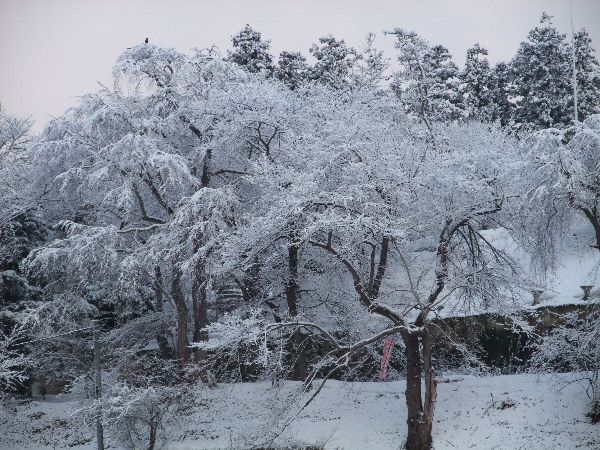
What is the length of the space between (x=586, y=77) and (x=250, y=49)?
59.9 feet

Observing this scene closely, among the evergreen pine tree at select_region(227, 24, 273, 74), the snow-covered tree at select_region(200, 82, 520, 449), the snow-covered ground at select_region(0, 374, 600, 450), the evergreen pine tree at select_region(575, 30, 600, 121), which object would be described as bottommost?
the snow-covered ground at select_region(0, 374, 600, 450)

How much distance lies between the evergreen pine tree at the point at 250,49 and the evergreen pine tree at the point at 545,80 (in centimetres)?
1438

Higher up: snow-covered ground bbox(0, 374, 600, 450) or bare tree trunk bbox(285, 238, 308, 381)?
bare tree trunk bbox(285, 238, 308, 381)

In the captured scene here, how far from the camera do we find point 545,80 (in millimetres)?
31266

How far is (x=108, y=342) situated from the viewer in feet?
63.7

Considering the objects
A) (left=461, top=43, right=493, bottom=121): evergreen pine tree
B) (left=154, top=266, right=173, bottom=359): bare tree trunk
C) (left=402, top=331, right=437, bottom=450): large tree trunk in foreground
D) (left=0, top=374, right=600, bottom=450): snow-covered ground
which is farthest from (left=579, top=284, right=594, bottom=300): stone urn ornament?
(left=461, top=43, right=493, bottom=121): evergreen pine tree

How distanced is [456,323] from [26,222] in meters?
15.0

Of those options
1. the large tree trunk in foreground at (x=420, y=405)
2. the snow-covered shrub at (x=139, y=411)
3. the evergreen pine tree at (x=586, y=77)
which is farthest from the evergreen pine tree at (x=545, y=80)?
the snow-covered shrub at (x=139, y=411)

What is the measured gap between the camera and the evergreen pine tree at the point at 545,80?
3081 cm

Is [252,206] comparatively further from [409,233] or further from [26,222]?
[26,222]

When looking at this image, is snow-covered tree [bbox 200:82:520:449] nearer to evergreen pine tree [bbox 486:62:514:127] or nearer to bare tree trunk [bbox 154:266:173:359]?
bare tree trunk [bbox 154:266:173:359]

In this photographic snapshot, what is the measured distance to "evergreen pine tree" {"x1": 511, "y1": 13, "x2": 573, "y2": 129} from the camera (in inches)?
1213

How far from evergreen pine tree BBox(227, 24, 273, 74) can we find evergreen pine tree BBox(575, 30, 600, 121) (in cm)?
1678

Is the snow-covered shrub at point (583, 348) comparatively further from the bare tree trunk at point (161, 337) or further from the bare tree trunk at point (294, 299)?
the bare tree trunk at point (161, 337)
